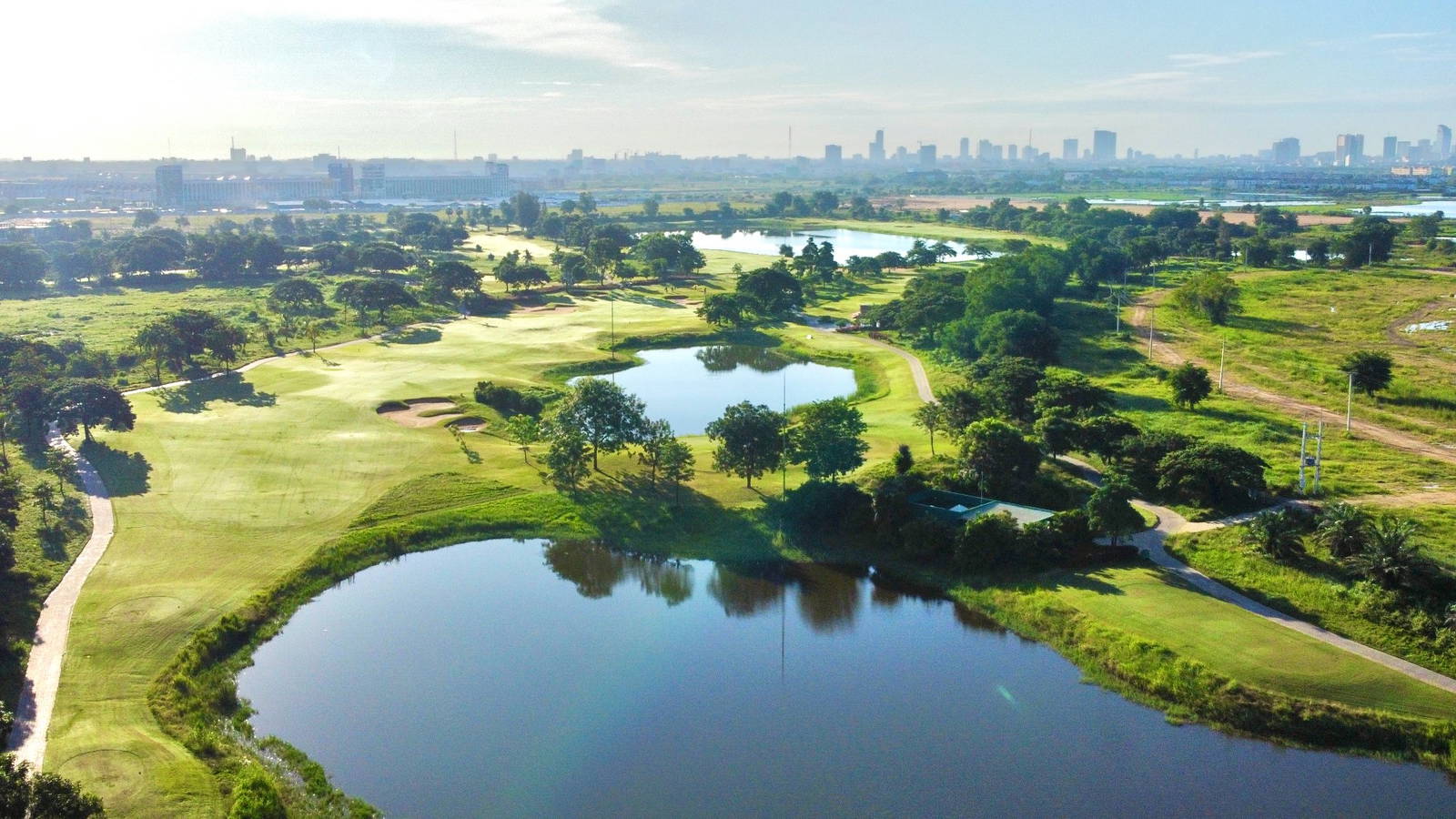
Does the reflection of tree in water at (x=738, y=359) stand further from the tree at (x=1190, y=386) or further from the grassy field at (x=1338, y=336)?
the grassy field at (x=1338, y=336)

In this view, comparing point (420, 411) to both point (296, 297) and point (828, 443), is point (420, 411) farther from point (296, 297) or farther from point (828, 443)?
point (296, 297)

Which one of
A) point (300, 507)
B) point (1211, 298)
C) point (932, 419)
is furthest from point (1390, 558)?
point (1211, 298)

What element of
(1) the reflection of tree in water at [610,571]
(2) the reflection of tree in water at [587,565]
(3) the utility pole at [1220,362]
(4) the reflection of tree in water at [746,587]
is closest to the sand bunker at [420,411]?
(2) the reflection of tree in water at [587,565]

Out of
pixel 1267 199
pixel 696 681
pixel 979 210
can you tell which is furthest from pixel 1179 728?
pixel 1267 199

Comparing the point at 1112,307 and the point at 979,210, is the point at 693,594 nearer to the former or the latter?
the point at 1112,307

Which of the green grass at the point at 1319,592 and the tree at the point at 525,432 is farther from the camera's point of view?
the tree at the point at 525,432

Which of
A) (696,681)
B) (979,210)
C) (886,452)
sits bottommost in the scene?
(696,681)

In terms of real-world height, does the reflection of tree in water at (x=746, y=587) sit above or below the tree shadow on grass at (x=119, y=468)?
below
